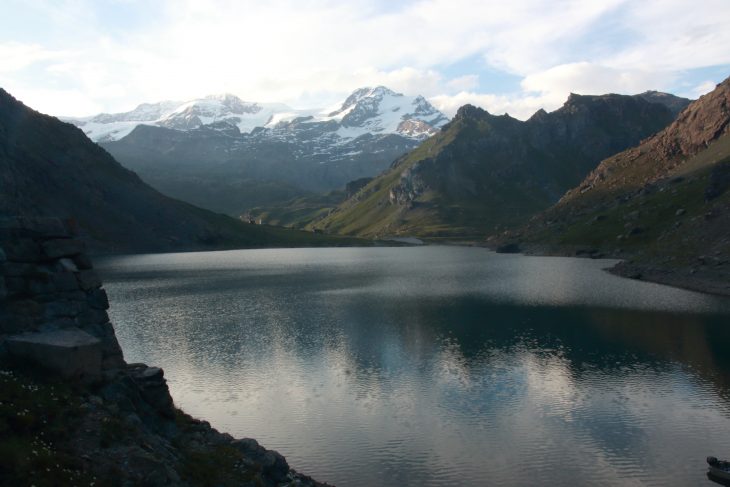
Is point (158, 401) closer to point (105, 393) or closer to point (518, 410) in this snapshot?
point (105, 393)

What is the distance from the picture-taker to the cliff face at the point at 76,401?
21422 mm

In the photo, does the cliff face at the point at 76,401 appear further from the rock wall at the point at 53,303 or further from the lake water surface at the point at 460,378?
the lake water surface at the point at 460,378

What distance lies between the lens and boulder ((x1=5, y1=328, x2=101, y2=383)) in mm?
25609

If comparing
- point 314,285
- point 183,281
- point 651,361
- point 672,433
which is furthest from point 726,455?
point 183,281

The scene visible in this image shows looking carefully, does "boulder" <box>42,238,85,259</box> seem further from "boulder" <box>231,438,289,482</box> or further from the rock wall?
"boulder" <box>231,438,289,482</box>

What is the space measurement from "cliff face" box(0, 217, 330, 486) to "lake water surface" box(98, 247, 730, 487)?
28.3 feet

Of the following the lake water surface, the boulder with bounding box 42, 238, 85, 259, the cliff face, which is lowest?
the lake water surface

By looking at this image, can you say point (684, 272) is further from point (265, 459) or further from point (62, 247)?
point (62, 247)

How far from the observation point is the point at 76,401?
2475 cm

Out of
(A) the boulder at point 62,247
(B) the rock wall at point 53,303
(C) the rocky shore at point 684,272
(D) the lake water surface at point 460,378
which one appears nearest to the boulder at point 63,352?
(B) the rock wall at point 53,303

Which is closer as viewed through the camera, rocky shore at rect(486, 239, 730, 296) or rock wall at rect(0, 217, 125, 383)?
rock wall at rect(0, 217, 125, 383)

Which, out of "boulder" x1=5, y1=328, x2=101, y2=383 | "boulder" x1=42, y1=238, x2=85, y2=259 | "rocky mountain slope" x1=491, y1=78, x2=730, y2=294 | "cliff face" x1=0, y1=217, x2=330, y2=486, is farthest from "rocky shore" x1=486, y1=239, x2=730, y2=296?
"boulder" x1=42, y1=238, x2=85, y2=259

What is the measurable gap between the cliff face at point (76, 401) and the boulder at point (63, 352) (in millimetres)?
47

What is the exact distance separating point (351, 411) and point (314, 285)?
88084 millimetres
